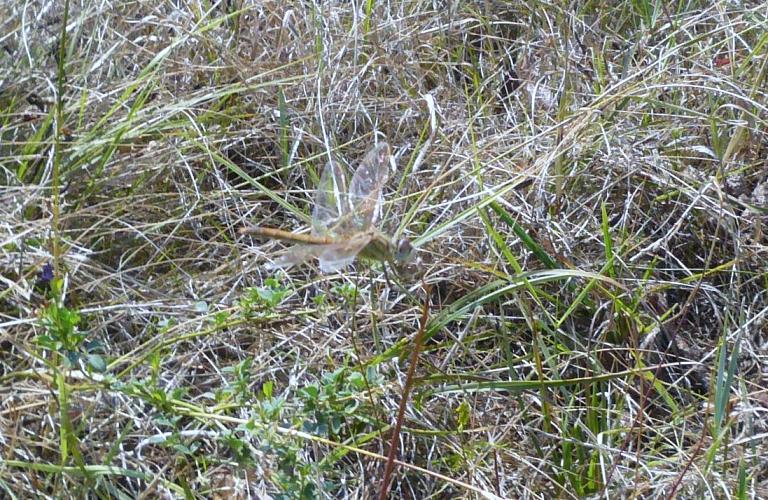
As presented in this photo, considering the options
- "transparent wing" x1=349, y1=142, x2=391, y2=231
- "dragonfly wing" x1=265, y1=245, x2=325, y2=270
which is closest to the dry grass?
"transparent wing" x1=349, y1=142, x2=391, y2=231

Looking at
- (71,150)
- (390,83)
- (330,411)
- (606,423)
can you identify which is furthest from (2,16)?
(606,423)

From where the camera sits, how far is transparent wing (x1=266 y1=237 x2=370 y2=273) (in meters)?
1.03

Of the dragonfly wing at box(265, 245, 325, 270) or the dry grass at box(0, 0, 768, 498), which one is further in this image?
the dry grass at box(0, 0, 768, 498)

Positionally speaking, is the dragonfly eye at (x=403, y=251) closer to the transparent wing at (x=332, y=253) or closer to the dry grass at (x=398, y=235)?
the transparent wing at (x=332, y=253)

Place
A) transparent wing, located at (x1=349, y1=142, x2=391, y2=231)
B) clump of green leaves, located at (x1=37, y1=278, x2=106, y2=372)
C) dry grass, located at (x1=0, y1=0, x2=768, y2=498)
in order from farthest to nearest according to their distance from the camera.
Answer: dry grass, located at (x1=0, y1=0, x2=768, y2=498)
clump of green leaves, located at (x1=37, y1=278, x2=106, y2=372)
transparent wing, located at (x1=349, y1=142, x2=391, y2=231)

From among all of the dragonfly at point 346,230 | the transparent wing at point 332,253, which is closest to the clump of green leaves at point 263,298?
the dragonfly at point 346,230

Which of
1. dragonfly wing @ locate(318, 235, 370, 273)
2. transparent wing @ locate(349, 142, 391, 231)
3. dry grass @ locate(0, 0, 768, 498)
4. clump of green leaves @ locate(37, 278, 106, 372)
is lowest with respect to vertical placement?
dry grass @ locate(0, 0, 768, 498)

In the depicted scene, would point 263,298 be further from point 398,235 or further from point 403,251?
point 403,251

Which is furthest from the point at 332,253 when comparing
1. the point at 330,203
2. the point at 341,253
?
the point at 330,203

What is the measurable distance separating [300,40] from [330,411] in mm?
1070

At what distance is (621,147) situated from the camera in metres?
1.90

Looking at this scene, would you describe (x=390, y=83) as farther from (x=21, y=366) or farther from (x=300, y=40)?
(x=21, y=366)

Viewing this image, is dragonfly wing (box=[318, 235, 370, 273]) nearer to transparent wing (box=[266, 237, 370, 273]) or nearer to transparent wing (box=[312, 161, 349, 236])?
transparent wing (box=[266, 237, 370, 273])

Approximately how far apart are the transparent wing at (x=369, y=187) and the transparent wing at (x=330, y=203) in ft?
0.05
